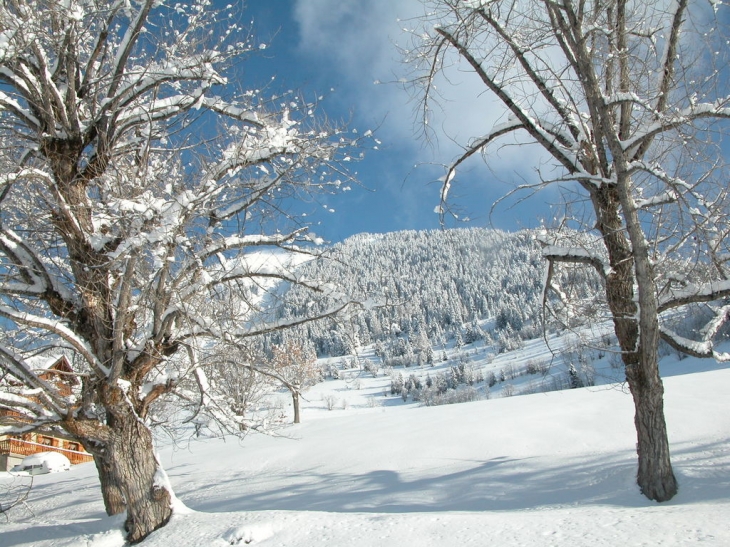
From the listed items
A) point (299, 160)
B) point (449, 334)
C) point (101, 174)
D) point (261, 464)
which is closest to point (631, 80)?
point (299, 160)

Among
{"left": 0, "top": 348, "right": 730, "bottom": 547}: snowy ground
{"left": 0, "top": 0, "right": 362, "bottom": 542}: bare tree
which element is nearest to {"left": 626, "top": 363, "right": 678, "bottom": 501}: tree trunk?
{"left": 0, "top": 348, "right": 730, "bottom": 547}: snowy ground

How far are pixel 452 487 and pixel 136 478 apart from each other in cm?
587

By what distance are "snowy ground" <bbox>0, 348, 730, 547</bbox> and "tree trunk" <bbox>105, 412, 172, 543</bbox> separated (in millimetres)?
176

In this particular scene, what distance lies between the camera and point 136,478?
13.6ft

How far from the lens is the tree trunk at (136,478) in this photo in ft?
13.4

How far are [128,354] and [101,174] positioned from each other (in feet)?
5.66

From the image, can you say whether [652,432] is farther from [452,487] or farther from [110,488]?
[110,488]

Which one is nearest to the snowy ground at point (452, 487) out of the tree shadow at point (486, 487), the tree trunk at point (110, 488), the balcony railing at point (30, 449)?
the tree shadow at point (486, 487)

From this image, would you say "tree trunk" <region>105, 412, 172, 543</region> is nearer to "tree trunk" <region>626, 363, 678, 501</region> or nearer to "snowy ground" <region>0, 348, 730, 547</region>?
"snowy ground" <region>0, 348, 730, 547</region>

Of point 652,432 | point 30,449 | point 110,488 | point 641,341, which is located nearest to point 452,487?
point 652,432

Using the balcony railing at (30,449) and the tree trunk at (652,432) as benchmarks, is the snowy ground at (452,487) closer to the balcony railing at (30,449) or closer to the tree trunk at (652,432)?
the tree trunk at (652,432)

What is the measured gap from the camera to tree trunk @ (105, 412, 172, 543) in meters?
4.07

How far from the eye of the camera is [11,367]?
405 centimetres

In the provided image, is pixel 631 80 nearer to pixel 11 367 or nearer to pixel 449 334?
pixel 11 367
